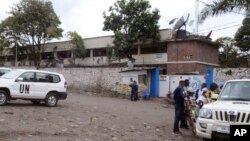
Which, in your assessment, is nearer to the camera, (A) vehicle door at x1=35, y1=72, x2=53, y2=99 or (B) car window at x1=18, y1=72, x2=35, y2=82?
(B) car window at x1=18, y1=72, x2=35, y2=82

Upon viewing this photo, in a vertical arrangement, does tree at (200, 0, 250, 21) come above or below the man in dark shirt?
above

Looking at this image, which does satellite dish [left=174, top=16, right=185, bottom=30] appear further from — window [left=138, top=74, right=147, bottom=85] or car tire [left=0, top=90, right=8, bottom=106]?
car tire [left=0, top=90, right=8, bottom=106]

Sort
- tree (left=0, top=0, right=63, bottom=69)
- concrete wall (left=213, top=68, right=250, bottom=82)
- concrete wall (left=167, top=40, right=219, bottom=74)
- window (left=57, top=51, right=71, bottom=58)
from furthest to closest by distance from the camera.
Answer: window (left=57, top=51, right=71, bottom=58), tree (left=0, top=0, right=63, bottom=69), concrete wall (left=167, top=40, right=219, bottom=74), concrete wall (left=213, top=68, right=250, bottom=82)

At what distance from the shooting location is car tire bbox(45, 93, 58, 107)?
19.2m

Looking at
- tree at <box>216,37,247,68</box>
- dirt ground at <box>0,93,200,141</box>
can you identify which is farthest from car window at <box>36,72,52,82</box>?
tree at <box>216,37,247,68</box>

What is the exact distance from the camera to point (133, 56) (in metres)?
44.4

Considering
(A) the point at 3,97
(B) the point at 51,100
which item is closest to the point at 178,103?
(B) the point at 51,100

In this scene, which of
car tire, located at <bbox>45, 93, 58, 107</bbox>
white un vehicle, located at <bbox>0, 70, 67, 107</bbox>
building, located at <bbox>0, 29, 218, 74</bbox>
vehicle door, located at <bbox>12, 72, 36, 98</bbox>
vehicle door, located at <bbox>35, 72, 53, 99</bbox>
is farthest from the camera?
building, located at <bbox>0, 29, 218, 74</bbox>

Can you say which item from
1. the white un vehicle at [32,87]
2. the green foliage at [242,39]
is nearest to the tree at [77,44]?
the green foliage at [242,39]

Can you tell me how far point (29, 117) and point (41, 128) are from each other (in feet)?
8.53

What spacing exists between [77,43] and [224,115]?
136 ft

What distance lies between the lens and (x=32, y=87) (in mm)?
18500

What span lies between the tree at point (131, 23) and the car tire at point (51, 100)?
20.8 m

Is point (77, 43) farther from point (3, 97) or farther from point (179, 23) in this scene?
point (3, 97)
